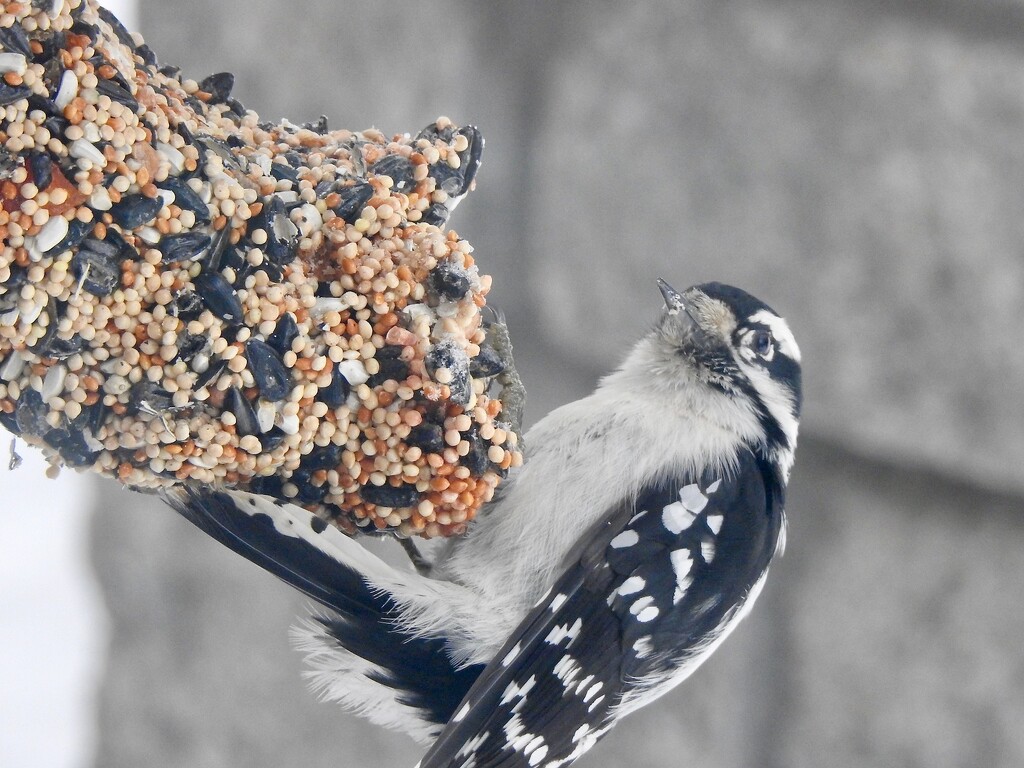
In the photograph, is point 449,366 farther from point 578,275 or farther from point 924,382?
point 924,382

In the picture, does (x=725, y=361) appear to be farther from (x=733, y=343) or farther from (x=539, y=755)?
(x=539, y=755)

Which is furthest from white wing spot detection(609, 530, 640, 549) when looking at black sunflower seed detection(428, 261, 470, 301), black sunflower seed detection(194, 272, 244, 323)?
black sunflower seed detection(194, 272, 244, 323)

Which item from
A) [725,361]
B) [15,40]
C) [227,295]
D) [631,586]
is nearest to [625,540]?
[631,586]

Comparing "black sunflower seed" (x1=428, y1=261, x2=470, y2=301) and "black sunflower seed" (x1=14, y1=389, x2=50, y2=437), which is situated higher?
"black sunflower seed" (x1=428, y1=261, x2=470, y2=301)

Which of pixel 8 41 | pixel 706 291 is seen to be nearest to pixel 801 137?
pixel 706 291

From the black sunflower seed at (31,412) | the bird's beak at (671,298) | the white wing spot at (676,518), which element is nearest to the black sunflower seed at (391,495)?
the black sunflower seed at (31,412)

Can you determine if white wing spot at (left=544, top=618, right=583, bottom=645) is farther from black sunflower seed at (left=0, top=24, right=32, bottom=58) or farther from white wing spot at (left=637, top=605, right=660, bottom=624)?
black sunflower seed at (left=0, top=24, right=32, bottom=58)
